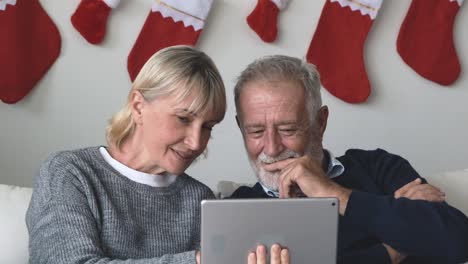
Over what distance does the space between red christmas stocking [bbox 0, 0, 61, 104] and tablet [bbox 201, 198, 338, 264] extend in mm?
1141

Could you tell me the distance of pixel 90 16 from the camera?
2.18 metres

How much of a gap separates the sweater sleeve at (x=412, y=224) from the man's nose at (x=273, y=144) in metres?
0.26

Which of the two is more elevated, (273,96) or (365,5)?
(365,5)

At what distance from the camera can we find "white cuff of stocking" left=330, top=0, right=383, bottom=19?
8.08 ft

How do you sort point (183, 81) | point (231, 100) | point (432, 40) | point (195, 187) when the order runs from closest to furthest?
point (183, 81) < point (195, 187) < point (231, 100) < point (432, 40)

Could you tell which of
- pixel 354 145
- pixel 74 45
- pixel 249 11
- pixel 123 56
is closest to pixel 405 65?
pixel 354 145

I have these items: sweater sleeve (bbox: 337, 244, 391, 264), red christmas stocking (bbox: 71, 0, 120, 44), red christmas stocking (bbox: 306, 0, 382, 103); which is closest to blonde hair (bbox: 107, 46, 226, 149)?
sweater sleeve (bbox: 337, 244, 391, 264)

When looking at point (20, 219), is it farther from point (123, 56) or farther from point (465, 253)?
point (465, 253)

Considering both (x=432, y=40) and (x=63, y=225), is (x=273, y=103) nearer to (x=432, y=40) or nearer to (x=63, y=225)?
(x=63, y=225)

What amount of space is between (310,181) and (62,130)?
0.98 meters

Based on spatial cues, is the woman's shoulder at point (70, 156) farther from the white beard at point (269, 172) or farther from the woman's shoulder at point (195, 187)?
the white beard at point (269, 172)

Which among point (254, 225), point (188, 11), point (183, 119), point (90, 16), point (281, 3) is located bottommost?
point (254, 225)

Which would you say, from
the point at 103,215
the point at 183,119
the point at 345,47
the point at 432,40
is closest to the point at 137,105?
the point at 183,119

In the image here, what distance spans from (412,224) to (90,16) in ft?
3.87
